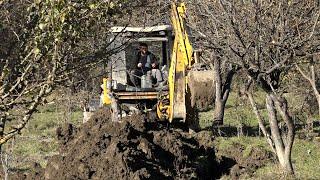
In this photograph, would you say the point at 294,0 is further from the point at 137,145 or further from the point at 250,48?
the point at 137,145

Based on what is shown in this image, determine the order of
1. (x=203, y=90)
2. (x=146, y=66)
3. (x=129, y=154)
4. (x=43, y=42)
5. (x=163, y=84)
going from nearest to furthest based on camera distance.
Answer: (x=43, y=42) → (x=129, y=154) → (x=146, y=66) → (x=163, y=84) → (x=203, y=90)

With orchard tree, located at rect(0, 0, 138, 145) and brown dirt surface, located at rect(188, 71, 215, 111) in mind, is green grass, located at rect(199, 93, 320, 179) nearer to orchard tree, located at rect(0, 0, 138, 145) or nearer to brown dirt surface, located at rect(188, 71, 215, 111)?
brown dirt surface, located at rect(188, 71, 215, 111)

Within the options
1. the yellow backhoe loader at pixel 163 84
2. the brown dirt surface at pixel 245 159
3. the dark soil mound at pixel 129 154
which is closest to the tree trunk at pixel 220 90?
the yellow backhoe loader at pixel 163 84

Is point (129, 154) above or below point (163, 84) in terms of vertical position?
below

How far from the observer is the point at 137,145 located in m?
13.9

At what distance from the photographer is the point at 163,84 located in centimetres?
1712

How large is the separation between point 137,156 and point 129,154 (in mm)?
255

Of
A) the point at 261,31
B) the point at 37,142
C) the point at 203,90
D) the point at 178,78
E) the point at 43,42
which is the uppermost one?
the point at 261,31

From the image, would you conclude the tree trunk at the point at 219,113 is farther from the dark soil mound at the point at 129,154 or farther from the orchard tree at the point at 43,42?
the orchard tree at the point at 43,42

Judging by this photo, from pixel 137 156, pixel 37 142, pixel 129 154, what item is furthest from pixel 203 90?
pixel 129 154

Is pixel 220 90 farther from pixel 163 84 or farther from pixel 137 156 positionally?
pixel 137 156

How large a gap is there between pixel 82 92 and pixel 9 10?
17862 mm

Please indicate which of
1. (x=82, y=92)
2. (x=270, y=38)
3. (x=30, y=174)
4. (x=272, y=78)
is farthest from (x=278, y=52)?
(x=82, y=92)

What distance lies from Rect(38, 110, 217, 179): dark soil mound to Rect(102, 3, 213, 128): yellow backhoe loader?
59cm
